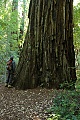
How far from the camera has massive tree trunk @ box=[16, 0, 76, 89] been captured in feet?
23.3

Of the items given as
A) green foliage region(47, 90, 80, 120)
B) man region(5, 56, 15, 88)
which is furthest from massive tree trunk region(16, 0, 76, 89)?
green foliage region(47, 90, 80, 120)

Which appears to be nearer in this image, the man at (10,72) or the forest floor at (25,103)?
the forest floor at (25,103)

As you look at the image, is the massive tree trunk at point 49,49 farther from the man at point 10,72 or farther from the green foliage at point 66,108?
the green foliage at point 66,108

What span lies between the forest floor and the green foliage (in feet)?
0.73

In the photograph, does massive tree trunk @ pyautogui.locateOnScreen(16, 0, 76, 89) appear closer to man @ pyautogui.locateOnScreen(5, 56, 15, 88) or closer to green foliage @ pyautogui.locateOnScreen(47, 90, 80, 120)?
man @ pyautogui.locateOnScreen(5, 56, 15, 88)

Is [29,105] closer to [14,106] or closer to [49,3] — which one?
[14,106]

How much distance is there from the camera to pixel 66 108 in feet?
16.4

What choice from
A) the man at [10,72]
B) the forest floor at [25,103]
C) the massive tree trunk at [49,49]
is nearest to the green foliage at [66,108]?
the forest floor at [25,103]

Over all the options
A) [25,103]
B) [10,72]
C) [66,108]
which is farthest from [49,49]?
[66,108]

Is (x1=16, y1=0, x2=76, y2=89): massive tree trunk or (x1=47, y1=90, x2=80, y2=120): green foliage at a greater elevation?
(x1=16, y1=0, x2=76, y2=89): massive tree trunk

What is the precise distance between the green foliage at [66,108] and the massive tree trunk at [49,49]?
3.58 ft

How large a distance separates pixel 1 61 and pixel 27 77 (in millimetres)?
6463

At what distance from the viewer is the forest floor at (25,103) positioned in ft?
17.3

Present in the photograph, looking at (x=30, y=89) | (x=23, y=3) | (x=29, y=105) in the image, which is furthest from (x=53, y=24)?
(x=23, y=3)
